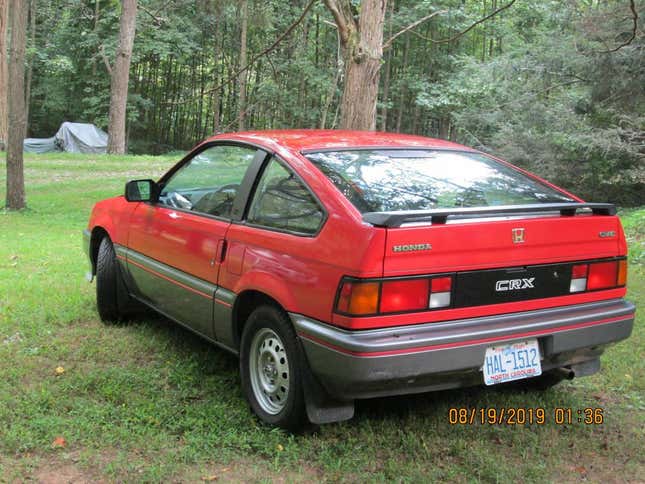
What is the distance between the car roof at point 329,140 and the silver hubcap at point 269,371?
105 cm

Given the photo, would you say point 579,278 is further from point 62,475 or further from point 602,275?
point 62,475

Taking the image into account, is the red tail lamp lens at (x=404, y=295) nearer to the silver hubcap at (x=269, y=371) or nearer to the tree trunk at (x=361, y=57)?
the silver hubcap at (x=269, y=371)

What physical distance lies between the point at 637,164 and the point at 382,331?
12.2 metres

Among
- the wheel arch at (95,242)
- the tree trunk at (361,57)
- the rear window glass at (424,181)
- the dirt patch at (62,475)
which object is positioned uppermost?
the tree trunk at (361,57)

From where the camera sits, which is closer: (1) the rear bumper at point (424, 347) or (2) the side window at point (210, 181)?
(1) the rear bumper at point (424, 347)

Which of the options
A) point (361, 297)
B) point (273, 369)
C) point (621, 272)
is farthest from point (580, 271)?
point (273, 369)

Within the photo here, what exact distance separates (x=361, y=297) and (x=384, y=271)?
0.48 ft

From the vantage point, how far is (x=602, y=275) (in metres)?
3.47

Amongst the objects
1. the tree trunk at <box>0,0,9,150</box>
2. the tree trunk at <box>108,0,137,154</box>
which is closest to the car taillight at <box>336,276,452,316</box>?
the tree trunk at <box>0,0,9,150</box>

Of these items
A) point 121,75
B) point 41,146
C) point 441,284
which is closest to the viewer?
point 441,284

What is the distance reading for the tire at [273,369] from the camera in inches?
128

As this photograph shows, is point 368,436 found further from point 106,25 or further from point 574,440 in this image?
point 106,25

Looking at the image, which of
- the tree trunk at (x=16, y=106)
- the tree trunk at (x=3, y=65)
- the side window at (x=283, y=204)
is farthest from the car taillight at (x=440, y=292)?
the tree trunk at (x=3, y=65)

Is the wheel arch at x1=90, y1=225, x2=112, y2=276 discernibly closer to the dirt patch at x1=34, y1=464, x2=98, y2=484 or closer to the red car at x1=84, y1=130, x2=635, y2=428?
the red car at x1=84, y1=130, x2=635, y2=428
